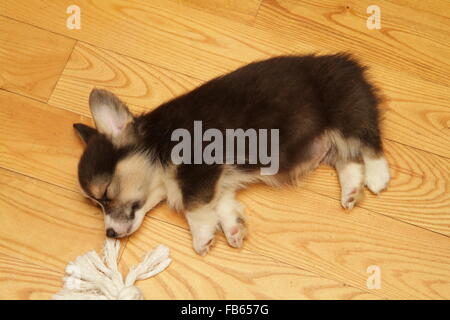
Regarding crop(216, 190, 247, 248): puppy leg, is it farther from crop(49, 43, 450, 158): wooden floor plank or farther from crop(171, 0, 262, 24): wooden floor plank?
crop(171, 0, 262, 24): wooden floor plank

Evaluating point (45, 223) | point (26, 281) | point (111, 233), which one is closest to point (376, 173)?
point (111, 233)

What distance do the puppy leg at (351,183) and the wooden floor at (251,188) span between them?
52mm

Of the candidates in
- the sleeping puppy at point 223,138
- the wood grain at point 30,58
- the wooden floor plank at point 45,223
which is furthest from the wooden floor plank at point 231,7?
the wooden floor plank at point 45,223

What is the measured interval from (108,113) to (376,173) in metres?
1.25

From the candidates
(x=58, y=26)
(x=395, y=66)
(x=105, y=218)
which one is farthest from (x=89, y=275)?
(x=395, y=66)

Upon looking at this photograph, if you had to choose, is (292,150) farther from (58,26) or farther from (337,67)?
(58,26)

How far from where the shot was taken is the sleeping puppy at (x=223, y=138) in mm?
2070

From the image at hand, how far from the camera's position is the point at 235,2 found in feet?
8.65

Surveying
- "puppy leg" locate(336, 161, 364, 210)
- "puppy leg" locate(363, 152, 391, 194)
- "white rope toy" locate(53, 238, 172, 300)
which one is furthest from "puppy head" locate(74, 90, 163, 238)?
"puppy leg" locate(363, 152, 391, 194)

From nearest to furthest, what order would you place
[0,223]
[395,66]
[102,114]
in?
1. [102,114]
2. [0,223]
3. [395,66]

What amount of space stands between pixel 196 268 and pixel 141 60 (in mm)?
1112

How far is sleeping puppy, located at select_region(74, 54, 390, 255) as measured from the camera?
6.79 feet

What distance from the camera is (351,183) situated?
2.23 metres

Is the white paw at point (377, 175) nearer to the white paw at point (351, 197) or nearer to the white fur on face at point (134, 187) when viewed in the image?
the white paw at point (351, 197)
